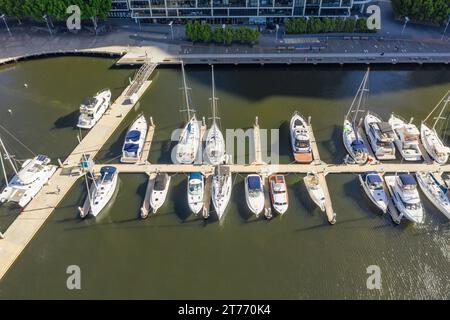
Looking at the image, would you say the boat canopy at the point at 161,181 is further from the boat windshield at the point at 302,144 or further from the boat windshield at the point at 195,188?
the boat windshield at the point at 302,144

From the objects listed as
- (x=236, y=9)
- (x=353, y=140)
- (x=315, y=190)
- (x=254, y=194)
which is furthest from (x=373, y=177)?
(x=236, y=9)

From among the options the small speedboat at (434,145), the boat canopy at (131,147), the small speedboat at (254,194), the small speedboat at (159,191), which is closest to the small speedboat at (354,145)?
the small speedboat at (434,145)

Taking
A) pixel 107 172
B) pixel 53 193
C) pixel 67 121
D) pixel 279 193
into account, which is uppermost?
pixel 67 121

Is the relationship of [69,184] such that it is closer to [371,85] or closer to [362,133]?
[362,133]

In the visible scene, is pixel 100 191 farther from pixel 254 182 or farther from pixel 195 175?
pixel 254 182

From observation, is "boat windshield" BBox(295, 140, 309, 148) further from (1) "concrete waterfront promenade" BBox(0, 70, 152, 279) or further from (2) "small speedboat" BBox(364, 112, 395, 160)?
(1) "concrete waterfront promenade" BBox(0, 70, 152, 279)

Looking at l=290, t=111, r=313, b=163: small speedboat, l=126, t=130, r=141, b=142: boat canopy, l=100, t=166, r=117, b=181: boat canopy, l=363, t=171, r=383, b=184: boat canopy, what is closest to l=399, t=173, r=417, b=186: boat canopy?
l=363, t=171, r=383, b=184: boat canopy
